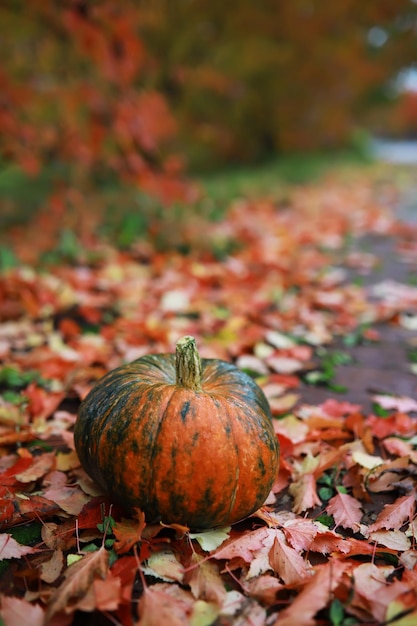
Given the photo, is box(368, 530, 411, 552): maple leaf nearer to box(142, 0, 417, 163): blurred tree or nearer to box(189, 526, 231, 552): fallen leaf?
box(189, 526, 231, 552): fallen leaf

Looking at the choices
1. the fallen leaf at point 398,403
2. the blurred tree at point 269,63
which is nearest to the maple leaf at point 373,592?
the fallen leaf at point 398,403

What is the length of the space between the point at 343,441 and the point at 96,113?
346 centimetres

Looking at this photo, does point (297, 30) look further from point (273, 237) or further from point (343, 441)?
point (343, 441)

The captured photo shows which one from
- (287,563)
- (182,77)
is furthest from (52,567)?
(182,77)

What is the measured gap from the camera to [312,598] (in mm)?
1494

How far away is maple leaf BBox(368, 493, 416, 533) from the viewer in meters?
1.85

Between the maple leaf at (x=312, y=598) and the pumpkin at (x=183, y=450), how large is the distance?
1.05 ft

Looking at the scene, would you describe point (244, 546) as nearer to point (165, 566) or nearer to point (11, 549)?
point (165, 566)

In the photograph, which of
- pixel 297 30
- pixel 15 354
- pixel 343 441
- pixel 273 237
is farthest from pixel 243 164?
pixel 343 441

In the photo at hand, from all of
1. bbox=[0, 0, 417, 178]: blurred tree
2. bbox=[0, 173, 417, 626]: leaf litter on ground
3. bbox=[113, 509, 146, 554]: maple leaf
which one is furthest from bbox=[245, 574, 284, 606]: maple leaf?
bbox=[0, 0, 417, 178]: blurred tree

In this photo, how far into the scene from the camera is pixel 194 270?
15.5 ft

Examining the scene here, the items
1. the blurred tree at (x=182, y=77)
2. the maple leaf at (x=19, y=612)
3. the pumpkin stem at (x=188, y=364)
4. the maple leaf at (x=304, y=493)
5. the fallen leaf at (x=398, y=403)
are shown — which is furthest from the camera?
the blurred tree at (x=182, y=77)

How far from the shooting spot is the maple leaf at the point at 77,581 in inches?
57.5

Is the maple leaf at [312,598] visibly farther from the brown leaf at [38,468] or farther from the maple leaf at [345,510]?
the brown leaf at [38,468]
